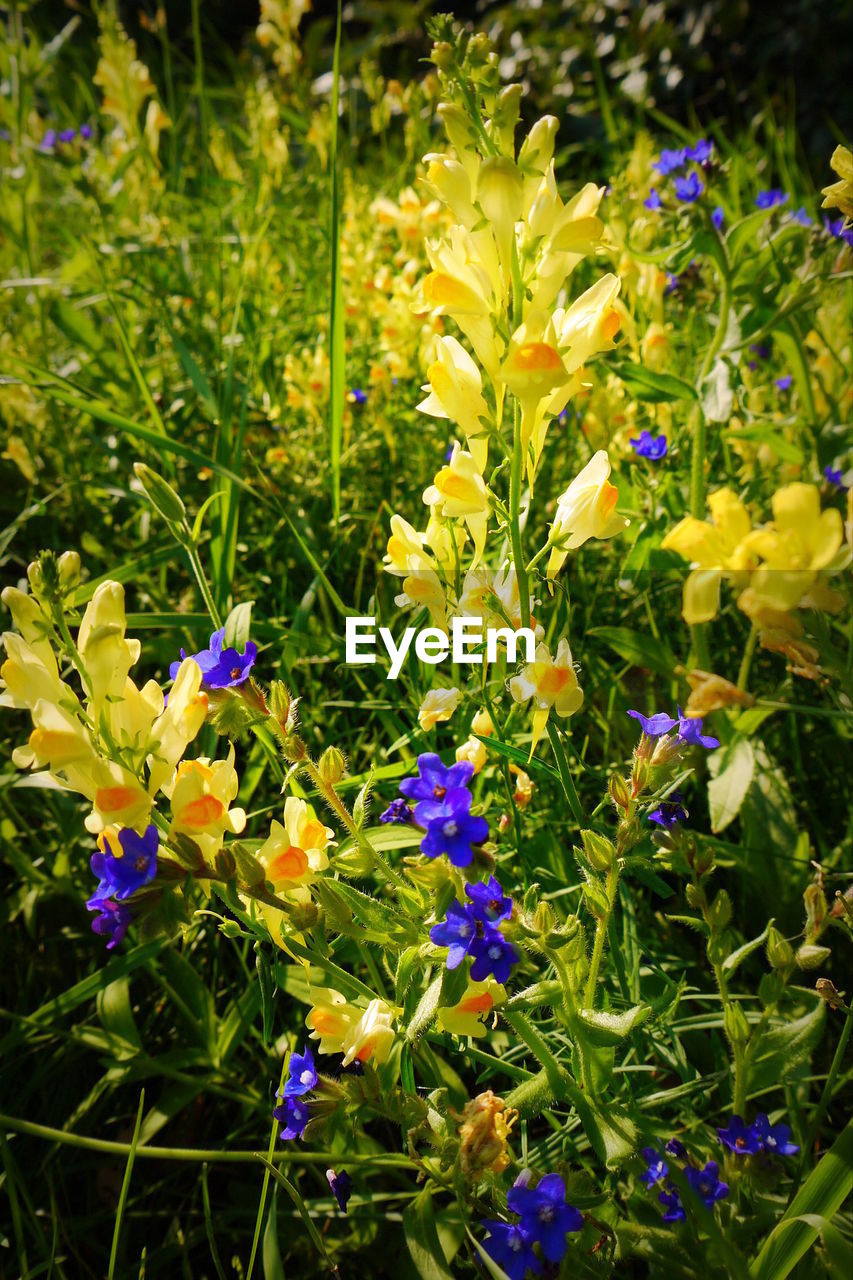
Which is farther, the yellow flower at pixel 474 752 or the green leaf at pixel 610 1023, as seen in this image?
the yellow flower at pixel 474 752

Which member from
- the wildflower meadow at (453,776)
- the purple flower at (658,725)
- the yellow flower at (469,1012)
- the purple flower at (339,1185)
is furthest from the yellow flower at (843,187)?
the purple flower at (339,1185)

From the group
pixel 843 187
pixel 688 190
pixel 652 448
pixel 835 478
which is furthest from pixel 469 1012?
pixel 688 190

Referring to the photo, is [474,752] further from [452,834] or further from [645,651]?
[645,651]

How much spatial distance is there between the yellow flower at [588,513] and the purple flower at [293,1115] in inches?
23.6

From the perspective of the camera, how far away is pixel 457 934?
81 cm

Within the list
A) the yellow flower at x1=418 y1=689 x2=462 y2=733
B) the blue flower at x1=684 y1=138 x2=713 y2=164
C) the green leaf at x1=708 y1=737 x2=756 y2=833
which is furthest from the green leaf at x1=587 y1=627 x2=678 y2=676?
the blue flower at x1=684 y1=138 x2=713 y2=164

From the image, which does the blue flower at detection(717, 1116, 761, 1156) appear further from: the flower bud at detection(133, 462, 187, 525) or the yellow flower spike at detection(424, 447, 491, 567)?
the flower bud at detection(133, 462, 187, 525)

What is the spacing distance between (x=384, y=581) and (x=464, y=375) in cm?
89

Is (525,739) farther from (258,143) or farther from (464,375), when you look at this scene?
(258,143)

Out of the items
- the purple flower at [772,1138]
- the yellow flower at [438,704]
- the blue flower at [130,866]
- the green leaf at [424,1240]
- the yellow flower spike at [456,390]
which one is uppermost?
the yellow flower spike at [456,390]

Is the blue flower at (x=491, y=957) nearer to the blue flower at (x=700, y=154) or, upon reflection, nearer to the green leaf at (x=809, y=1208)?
the green leaf at (x=809, y=1208)

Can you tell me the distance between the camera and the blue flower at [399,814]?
102 cm

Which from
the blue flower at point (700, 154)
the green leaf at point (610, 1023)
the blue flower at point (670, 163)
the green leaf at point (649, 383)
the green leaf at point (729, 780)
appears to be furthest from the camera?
the blue flower at point (670, 163)

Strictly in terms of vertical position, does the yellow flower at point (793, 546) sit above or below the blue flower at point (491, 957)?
above
